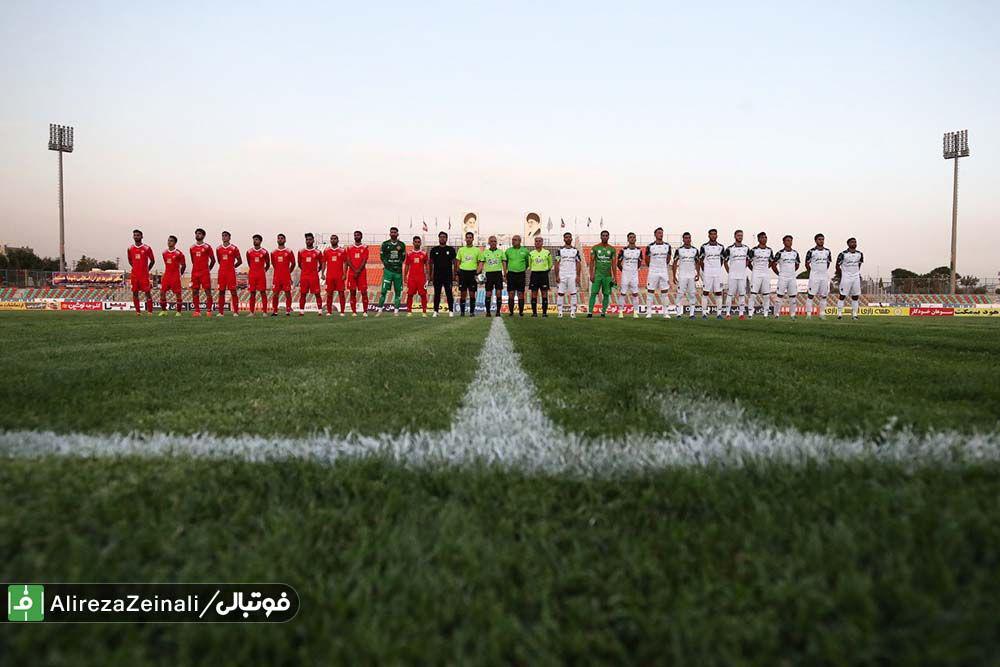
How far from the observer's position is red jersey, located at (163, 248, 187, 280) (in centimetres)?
1420

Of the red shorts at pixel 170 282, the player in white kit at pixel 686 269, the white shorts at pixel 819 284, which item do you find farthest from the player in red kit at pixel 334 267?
the white shorts at pixel 819 284

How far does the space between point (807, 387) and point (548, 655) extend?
94.5 inches

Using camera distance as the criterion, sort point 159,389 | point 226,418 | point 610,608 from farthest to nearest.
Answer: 1. point 159,389
2. point 226,418
3. point 610,608

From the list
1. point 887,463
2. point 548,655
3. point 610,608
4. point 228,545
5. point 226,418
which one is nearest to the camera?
point 548,655

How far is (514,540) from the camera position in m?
1.09

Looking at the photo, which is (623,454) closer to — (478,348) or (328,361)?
(328,361)

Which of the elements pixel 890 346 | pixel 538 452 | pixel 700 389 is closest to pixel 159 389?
pixel 538 452

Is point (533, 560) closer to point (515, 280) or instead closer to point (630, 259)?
point (515, 280)

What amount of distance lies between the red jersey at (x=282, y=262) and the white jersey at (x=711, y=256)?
32.1 feet

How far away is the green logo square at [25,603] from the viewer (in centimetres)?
88

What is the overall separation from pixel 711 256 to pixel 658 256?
1.22 m

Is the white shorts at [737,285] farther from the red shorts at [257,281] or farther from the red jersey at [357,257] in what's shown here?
the red shorts at [257,281]

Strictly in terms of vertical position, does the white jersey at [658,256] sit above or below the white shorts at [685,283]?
above

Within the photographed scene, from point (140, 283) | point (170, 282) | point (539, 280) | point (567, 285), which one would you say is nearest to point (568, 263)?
point (567, 285)
